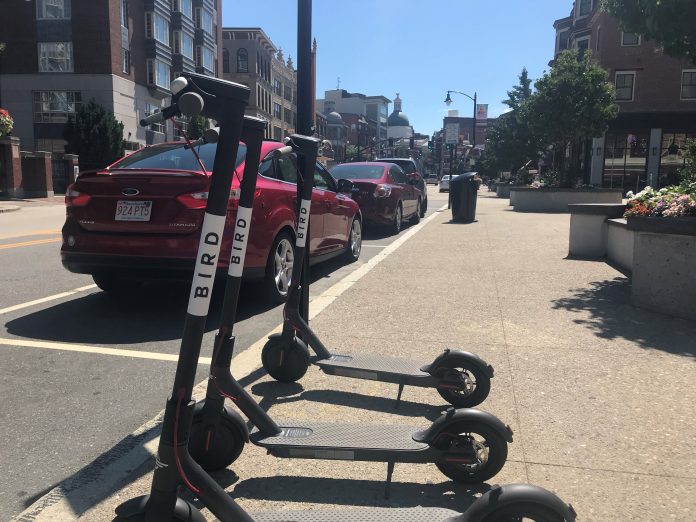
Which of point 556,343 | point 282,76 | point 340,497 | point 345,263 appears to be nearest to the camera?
point 340,497

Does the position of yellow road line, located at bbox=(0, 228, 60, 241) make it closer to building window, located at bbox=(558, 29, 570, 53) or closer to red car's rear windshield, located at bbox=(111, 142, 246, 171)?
red car's rear windshield, located at bbox=(111, 142, 246, 171)

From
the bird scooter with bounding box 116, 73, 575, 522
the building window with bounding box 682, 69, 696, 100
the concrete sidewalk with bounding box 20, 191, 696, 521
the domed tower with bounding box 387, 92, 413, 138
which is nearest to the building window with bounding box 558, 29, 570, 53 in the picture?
the building window with bounding box 682, 69, 696, 100

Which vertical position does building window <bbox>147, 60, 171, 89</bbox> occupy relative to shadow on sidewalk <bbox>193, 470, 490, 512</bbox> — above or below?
above

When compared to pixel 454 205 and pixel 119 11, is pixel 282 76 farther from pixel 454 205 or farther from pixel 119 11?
pixel 454 205

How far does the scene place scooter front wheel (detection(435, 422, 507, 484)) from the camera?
2.63 m

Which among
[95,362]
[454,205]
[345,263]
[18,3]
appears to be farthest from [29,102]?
[95,362]

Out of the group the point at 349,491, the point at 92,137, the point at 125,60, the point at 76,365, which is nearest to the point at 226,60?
the point at 125,60

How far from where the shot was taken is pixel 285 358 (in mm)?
3861

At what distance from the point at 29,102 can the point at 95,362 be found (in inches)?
1803

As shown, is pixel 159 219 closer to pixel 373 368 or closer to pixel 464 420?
pixel 373 368

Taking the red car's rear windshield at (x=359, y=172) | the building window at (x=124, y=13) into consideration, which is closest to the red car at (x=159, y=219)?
the red car's rear windshield at (x=359, y=172)

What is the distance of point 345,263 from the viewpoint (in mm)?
9281

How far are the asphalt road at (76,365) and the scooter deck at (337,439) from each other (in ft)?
3.28

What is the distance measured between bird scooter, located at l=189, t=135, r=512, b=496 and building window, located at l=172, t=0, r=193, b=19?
55173mm
